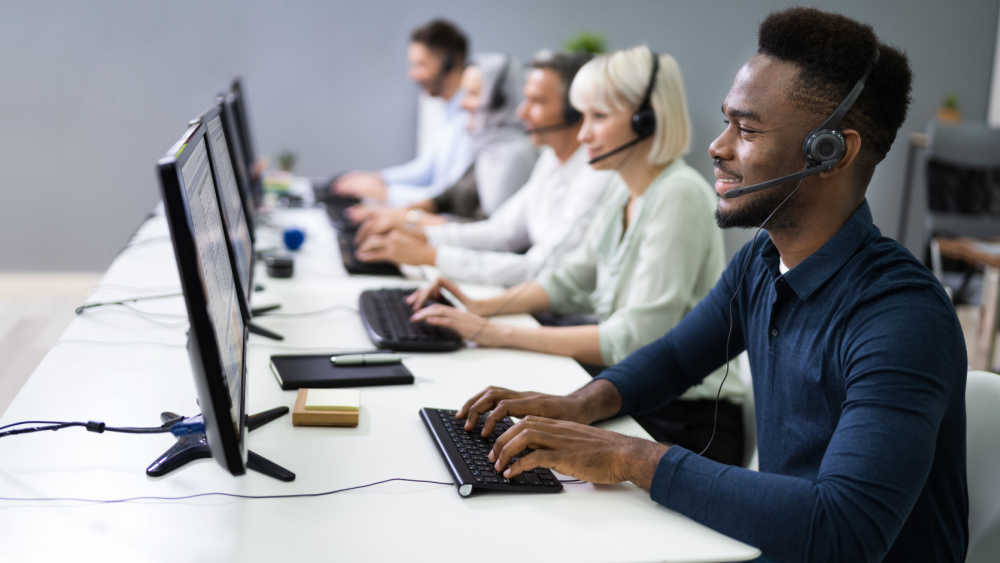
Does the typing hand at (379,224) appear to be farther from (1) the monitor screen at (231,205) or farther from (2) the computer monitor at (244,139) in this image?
(1) the monitor screen at (231,205)

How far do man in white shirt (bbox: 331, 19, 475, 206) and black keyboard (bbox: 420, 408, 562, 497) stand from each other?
242 cm

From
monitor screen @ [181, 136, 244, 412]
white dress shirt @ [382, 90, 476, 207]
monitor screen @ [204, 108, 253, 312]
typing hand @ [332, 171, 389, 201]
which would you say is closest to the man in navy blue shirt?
monitor screen @ [181, 136, 244, 412]

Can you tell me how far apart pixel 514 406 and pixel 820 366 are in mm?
402

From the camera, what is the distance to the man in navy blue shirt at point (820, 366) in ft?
2.78

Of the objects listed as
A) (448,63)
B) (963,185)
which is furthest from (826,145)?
(963,185)

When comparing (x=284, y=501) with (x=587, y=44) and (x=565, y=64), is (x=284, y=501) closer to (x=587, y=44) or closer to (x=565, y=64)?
(x=565, y=64)

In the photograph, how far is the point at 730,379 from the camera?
65.5 inches

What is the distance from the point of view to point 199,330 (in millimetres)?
798

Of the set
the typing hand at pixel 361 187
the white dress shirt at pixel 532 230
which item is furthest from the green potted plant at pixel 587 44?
the white dress shirt at pixel 532 230

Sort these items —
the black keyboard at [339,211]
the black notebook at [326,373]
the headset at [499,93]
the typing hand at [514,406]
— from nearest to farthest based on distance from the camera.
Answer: the typing hand at [514,406], the black notebook at [326,373], the black keyboard at [339,211], the headset at [499,93]

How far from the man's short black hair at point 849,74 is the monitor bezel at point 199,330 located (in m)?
0.72

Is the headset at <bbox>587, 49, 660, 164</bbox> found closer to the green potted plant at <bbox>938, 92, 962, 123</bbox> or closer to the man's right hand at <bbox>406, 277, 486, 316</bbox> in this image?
the man's right hand at <bbox>406, 277, 486, 316</bbox>

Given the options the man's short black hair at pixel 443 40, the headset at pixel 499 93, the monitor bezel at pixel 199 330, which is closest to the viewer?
the monitor bezel at pixel 199 330

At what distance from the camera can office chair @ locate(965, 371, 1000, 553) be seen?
1.00m
